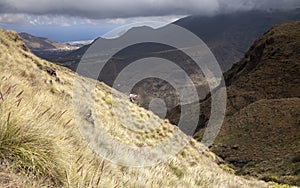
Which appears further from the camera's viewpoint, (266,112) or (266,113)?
(266,112)

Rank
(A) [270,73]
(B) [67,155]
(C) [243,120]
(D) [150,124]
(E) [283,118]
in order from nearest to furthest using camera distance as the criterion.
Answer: (B) [67,155] < (D) [150,124] < (E) [283,118] < (C) [243,120] < (A) [270,73]

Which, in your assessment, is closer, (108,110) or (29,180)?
(29,180)

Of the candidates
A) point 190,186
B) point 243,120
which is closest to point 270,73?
point 243,120

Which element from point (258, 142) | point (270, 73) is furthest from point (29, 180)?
point (270, 73)

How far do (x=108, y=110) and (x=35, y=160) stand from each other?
14695mm

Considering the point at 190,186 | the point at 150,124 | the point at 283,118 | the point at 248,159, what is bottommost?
the point at 248,159

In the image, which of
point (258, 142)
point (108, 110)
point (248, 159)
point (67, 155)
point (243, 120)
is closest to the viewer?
point (67, 155)

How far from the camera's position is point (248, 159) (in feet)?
133

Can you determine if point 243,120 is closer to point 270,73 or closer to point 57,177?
point 270,73

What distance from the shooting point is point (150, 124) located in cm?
1970

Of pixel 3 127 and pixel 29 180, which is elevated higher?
pixel 3 127

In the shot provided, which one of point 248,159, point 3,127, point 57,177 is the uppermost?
point 3,127

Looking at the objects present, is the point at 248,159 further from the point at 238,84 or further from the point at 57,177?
the point at 57,177

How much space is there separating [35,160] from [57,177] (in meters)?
0.33
